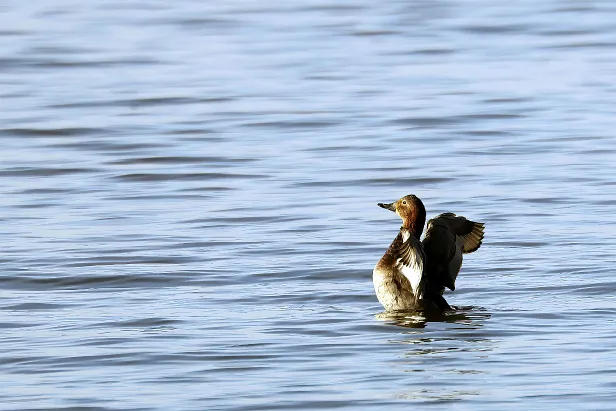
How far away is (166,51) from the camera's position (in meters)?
20.8

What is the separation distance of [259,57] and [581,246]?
9.90m

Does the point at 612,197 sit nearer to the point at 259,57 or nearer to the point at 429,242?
the point at 429,242

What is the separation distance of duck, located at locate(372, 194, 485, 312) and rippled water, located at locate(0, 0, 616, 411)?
0.19 metres

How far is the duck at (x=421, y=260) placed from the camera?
9133 millimetres

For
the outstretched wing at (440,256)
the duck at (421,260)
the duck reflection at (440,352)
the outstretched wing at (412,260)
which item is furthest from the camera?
the outstretched wing at (440,256)

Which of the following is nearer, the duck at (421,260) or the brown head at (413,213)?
the duck at (421,260)

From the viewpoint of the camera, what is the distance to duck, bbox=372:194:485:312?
9.13m

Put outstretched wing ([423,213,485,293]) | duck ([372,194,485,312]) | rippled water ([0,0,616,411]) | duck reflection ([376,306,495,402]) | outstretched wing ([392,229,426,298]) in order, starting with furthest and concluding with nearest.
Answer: outstretched wing ([423,213,485,293])
duck ([372,194,485,312])
outstretched wing ([392,229,426,298])
rippled water ([0,0,616,411])
duck reflection ([376,306,495,402])

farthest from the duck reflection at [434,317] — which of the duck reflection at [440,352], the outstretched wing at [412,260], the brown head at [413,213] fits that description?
the brown head at [413,213]

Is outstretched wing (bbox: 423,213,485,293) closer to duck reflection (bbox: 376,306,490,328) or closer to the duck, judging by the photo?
the duck

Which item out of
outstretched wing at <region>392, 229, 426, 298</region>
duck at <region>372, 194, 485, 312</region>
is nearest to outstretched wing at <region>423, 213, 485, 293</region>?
duck at <region>372, 194, 485, 312</region>

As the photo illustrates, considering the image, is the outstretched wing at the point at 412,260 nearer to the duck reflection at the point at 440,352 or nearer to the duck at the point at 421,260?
the duck at the point at 421,260

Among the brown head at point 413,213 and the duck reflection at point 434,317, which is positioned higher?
the brown head at point 413,213

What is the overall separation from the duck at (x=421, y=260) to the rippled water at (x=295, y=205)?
7.6 inches
